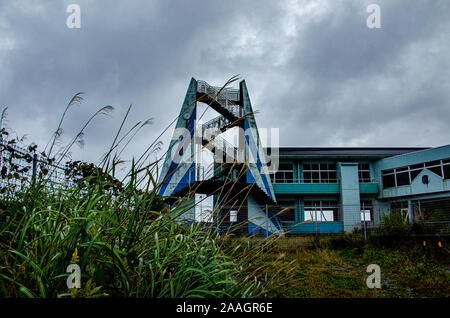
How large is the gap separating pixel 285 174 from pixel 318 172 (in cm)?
299

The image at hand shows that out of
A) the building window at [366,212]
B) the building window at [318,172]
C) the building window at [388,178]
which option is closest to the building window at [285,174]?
the building window at [318,172]

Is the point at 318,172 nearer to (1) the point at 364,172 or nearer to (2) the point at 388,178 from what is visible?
(1) the point at 364,172

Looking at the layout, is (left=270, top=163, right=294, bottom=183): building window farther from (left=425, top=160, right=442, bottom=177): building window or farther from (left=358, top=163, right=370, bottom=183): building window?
(left=425, top=160, right=442, bottom=177): building window

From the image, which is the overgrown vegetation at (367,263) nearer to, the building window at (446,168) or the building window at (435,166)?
the building window at (446,168)

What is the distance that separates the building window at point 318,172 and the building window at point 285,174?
1.22 metres

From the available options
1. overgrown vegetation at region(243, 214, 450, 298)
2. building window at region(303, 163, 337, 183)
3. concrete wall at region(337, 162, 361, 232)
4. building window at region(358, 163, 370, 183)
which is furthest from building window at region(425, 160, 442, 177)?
overgrown vegetation at region(243, 214, 450, 298)

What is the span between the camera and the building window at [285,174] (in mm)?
27266

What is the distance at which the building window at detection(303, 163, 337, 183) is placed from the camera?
27.3 metres

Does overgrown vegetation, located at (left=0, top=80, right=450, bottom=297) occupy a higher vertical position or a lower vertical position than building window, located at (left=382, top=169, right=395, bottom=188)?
lower

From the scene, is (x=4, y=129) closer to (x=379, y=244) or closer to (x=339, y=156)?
(x=379, y=244)

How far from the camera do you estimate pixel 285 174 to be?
2766cm

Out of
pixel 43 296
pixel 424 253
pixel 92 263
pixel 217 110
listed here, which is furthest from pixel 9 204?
pixel 217 110

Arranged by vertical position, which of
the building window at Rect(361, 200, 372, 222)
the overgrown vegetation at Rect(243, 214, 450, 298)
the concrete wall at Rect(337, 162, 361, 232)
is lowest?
the overgrown vegetation at Rect(243, 214, 450, 298)

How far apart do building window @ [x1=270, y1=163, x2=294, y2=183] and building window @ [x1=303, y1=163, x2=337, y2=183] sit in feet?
3.99
